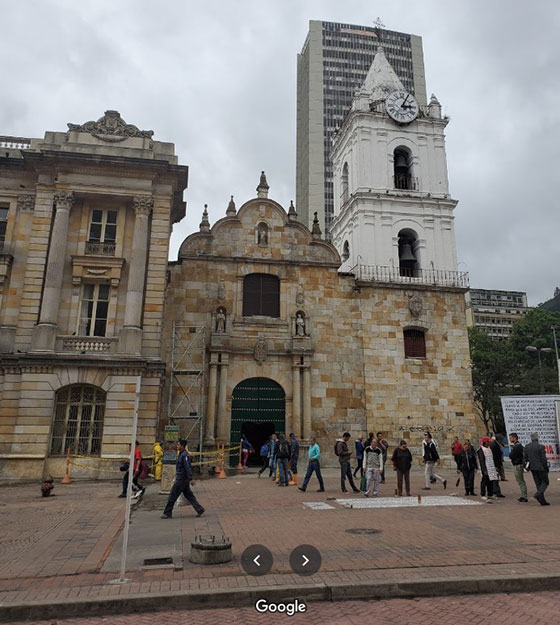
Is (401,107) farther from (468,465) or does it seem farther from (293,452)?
(468,465)

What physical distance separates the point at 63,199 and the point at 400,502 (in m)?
18.7

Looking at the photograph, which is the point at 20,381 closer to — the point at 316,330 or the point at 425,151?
the point at 316,330

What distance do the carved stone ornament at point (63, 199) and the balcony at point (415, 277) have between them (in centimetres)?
1496

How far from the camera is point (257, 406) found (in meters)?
25.2

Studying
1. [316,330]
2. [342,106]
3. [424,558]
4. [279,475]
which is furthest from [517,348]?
[342,106]

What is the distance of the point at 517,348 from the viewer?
1788 inches

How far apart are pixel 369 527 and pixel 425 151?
2761cm

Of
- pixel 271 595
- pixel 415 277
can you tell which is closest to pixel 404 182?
pixel 415 277

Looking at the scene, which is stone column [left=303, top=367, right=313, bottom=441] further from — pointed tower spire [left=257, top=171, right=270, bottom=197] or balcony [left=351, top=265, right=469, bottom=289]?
pointed tower spire [left=257, top=171, right=270, bottom=197]

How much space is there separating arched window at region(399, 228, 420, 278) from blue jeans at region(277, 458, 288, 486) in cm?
1649

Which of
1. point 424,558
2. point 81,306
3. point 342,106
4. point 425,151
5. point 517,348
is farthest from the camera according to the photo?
point 342,106

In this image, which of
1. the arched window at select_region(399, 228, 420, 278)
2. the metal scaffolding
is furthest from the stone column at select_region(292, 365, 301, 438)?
the arched window at select_region(399, 228, 420, 278)

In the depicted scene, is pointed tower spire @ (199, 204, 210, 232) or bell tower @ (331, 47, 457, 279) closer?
pointed tower spire @ (199, 204, 210, 232)

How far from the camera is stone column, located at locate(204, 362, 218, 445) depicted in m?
23.6
